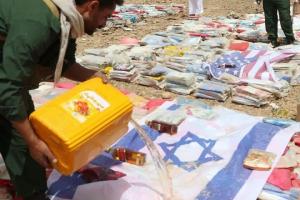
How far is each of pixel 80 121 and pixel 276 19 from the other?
477cm

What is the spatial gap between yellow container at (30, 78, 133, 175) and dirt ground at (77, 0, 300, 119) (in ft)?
6.88

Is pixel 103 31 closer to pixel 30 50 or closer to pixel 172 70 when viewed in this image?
pixel 172 70

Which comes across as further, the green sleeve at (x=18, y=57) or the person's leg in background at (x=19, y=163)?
the person's leg in background at (x=19, y=163)

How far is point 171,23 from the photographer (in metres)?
7.30

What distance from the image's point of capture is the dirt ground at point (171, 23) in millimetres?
3955

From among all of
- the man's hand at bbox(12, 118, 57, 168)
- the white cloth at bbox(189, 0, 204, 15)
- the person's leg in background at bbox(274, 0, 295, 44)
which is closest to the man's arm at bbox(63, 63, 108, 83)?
the man's hand at bbox(12, 118, 57, 168)

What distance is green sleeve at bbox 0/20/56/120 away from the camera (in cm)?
164

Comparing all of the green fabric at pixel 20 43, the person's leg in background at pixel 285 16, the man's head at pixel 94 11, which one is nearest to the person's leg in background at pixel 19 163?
the green fabric at pixel 20 43

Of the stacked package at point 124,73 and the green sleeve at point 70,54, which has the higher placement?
the green sleeve at point 70,54

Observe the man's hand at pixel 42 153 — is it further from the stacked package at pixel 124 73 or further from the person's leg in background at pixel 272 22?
the person's leg in background at pixel 272 22

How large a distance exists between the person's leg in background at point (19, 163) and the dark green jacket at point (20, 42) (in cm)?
35

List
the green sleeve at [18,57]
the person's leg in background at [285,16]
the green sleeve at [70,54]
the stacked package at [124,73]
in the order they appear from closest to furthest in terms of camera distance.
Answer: the green sleeve at [18,57], the green sleeve at [70,54], the stacked package at [124,73], the person's leg in background at [285,16]

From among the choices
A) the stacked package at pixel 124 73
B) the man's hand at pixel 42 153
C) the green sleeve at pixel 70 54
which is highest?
the green sleeve at pixel 70 54

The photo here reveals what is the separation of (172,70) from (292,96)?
1.19 meters
